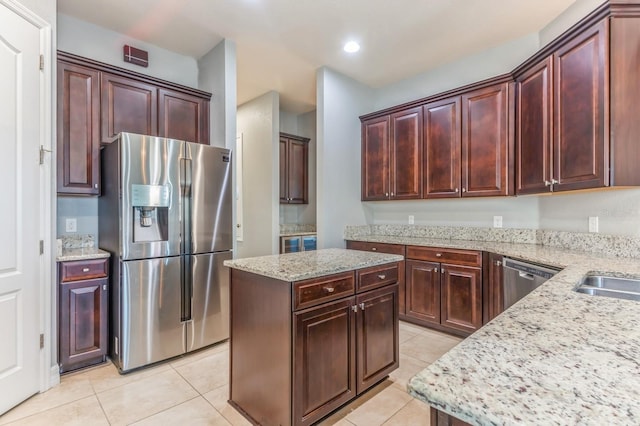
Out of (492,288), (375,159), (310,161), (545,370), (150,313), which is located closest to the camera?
(545,370)

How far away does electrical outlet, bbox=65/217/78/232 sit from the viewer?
279 centimetres

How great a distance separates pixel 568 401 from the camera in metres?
0.51

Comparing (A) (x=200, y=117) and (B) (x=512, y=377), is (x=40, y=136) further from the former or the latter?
(B) (x=512, y=377)

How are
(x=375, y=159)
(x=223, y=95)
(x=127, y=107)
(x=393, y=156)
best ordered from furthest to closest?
(x=375, y=159), (x=393, y=156), (x=223, y=95), (x=127, y=107)

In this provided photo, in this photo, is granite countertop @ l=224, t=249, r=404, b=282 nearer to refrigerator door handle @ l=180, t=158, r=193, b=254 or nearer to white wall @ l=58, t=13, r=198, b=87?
refrigerator door handle @ l=180, t=158, r=193, b=254

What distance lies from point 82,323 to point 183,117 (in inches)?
79.9

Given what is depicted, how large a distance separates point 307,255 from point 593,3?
2845 mm

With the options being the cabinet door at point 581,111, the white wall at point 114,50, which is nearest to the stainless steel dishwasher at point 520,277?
the cabinet door at point 581,111

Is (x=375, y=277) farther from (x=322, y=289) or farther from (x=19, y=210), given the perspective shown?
(x=19, y=210)

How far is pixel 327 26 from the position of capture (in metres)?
2.92

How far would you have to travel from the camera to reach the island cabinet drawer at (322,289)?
66.1 inches

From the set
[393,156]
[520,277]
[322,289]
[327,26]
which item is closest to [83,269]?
[322,289]

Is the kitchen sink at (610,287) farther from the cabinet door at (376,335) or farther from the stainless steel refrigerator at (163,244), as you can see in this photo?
the stainless steel refrigerator at (163,244)

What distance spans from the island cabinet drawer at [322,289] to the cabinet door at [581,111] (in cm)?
171
